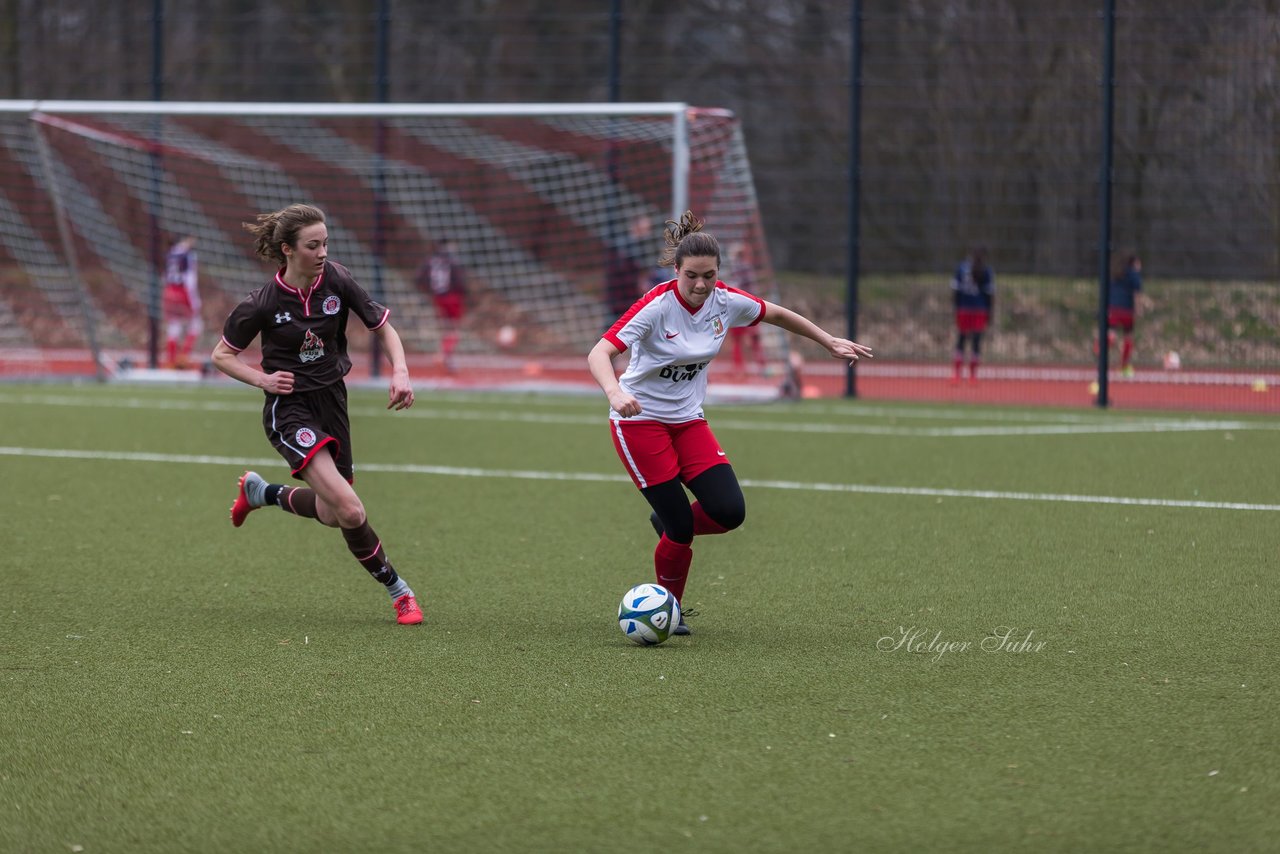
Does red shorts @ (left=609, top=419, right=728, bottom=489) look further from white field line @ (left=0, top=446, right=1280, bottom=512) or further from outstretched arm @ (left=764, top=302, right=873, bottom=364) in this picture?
white field line @ (left=0, top=446, right=1280, bottom=512)

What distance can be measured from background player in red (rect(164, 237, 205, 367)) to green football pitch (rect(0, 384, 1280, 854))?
8688 mm

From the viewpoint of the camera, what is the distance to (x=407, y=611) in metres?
6.20

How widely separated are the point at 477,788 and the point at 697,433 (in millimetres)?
2389

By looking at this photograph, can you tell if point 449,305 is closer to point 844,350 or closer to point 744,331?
point 744,331

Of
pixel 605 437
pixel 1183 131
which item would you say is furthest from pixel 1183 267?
pixel 605 437

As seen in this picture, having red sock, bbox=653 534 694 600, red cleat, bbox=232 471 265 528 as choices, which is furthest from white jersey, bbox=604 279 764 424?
red cleat, bbox=232 471 265 528

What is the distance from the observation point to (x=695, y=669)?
5355 millimetres

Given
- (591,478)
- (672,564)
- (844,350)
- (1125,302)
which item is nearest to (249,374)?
(672,564)

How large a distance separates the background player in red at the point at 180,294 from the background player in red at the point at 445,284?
9.12ft

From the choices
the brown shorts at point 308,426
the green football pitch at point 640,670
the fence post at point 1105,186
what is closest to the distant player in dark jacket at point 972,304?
the fence post at point 1105,186

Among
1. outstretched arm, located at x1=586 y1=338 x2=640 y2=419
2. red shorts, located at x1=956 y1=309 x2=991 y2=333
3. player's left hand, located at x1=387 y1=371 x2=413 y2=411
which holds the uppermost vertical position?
outstretched arm, located at x1=586 y1=338 x2=640 y2=419

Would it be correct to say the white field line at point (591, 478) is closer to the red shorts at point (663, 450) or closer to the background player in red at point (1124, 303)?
the red shorts at point (663, 450)

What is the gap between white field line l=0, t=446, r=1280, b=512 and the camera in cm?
923

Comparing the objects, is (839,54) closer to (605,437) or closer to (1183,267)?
(1183,267)
